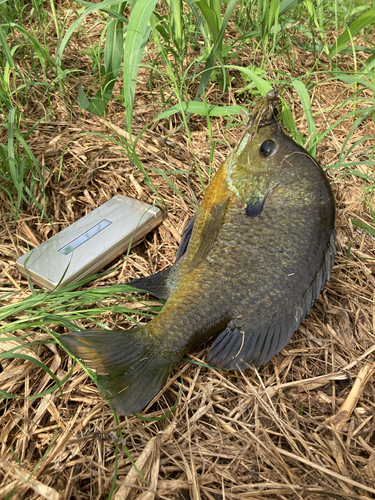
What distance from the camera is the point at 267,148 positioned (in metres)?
1.44

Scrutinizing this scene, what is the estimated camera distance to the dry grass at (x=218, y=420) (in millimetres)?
959

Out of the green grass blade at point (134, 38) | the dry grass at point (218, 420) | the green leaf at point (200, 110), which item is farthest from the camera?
the green leaf at point (200, 110)

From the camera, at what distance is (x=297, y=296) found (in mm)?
1241

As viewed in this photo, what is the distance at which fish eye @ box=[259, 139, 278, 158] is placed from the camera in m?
1.43

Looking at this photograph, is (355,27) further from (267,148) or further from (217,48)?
(267,148)

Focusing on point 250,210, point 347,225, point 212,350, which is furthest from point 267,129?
point 212,350

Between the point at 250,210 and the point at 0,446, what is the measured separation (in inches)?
43.1

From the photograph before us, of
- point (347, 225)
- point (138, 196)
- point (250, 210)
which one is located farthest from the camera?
point (138, 196)

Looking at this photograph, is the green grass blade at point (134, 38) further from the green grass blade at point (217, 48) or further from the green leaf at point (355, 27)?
the green leaf at point (355, 27)

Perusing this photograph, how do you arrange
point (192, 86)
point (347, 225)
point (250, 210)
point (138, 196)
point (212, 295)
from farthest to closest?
point (192, 86)
point (138, 196)
point (347, 225)
point (250, 210)
point (212, 295)

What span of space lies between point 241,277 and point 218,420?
459 millimetres

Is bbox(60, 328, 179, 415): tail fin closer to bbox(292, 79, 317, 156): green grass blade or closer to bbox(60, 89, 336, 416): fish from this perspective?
bbox(60, 89, 336, 416): fish

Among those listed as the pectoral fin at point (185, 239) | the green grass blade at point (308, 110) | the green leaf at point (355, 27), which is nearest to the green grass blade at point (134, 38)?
the pectoral fin at point (185, 239)

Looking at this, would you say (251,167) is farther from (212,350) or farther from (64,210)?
(64,210)
